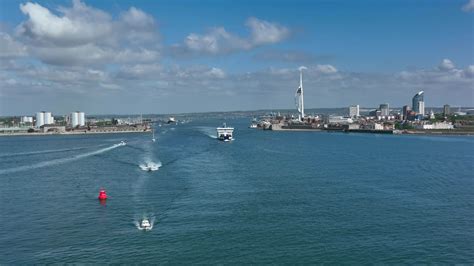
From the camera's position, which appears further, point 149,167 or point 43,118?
point 43,118

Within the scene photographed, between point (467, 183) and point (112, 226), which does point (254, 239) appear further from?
point (467, 183)

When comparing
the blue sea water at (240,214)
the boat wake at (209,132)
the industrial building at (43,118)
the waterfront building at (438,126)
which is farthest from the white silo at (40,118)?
the blue sea water at (240,214)

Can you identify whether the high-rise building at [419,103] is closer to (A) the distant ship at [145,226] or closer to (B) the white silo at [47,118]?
(B) the white silo at [47,118]

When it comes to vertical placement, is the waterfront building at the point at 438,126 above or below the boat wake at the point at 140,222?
above

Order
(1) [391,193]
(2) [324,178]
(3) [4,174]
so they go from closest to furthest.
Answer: (1) [391,193]
(2) [324,178]
(3) [4,174]

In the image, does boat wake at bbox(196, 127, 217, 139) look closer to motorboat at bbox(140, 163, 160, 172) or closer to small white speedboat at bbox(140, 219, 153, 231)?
motorboat at bbox(140, 163, 160, 172)

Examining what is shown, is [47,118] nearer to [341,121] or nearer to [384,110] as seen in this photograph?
[341,121]

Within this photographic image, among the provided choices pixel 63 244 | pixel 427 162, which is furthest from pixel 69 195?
pixel 427 162

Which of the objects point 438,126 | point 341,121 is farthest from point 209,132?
point 341,121

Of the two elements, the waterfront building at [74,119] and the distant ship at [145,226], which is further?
the waterfront building at [74,119]
